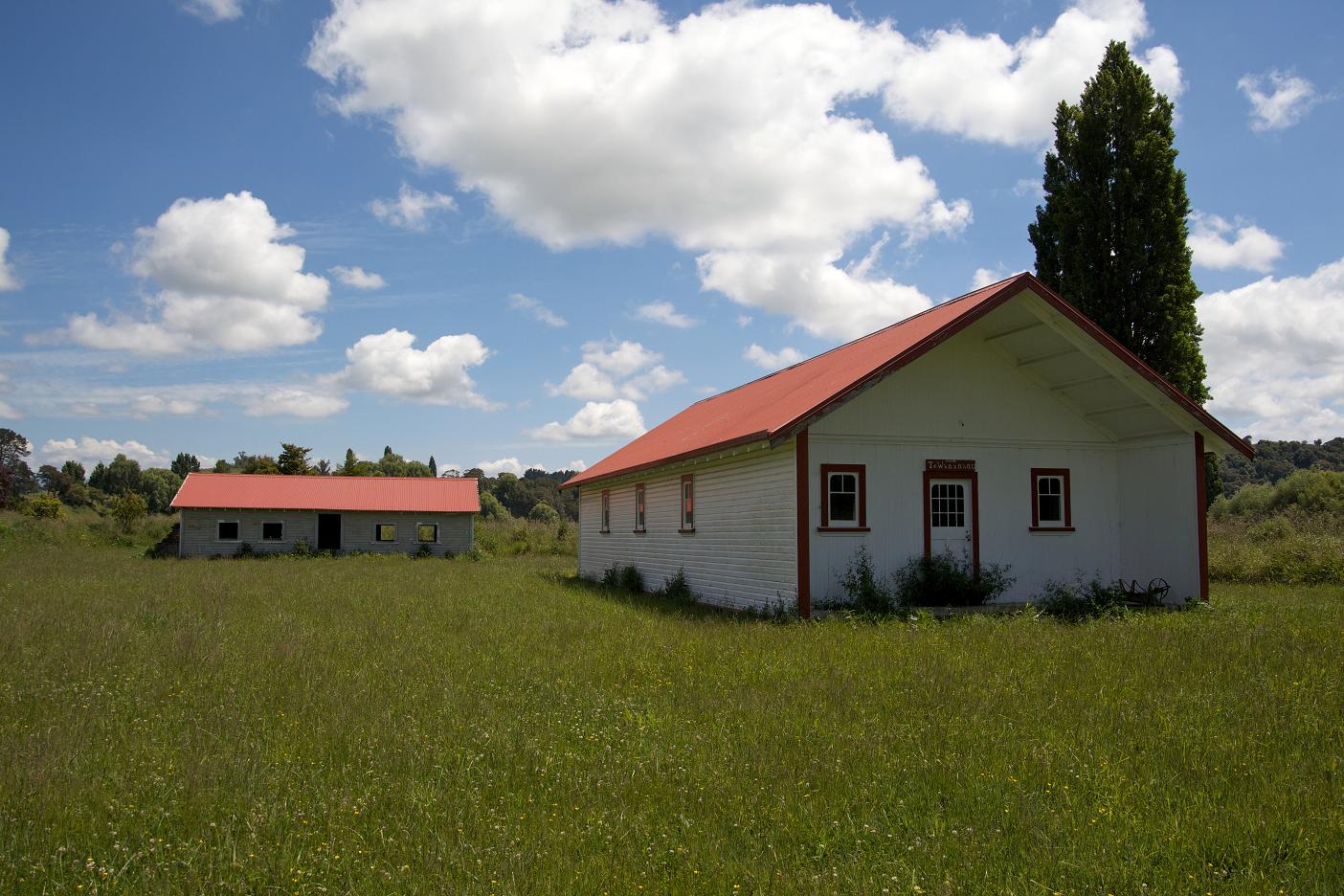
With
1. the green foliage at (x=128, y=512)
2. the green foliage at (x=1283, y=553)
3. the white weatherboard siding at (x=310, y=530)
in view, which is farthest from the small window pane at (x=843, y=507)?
the green foliage at (x=128, y=512)

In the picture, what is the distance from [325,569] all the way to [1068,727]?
28177mm

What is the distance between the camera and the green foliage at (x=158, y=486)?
10450 centimetres

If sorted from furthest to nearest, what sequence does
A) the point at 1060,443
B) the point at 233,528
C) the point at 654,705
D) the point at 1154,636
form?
the point at 233,528, the point at 1060,443, the point at 1154,636, the point at 654,705

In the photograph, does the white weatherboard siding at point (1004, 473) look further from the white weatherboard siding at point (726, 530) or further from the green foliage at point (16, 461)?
the green foliage at point (16, 461)

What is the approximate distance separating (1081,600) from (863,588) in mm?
4274

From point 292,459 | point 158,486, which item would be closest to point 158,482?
point 158,486

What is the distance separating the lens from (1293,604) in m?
17.5

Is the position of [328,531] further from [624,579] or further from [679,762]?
[679,762]

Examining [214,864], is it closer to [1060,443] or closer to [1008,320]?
[1008,320]

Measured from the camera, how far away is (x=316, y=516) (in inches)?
1698

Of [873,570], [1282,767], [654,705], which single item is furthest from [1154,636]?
[654,705]

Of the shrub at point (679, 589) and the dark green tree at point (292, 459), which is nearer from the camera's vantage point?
the shrub at point (679, 589)

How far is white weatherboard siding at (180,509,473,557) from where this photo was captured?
1645 inches

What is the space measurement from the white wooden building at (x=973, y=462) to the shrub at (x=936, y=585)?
0.29 meters
